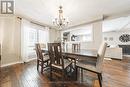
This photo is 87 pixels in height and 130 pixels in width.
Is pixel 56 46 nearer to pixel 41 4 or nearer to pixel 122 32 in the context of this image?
pixel 41 4

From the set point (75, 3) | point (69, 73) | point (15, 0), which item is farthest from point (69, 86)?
point (15, 0)

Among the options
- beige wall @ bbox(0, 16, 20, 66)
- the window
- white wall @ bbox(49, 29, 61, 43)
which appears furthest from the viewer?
white wall @ bbox(49, 29, 61, 43)

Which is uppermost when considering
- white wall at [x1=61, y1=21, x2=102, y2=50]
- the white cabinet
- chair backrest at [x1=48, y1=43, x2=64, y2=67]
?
white wall at [x1=61, y1=21, x2=102, y2=50]

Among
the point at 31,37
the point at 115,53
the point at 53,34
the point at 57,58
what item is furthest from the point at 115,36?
the point at 57,58

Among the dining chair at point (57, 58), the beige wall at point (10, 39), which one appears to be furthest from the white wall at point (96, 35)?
the beige wall at point (10, 39)

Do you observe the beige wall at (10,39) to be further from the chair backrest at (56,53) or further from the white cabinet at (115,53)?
the white cabinet at (115,53)

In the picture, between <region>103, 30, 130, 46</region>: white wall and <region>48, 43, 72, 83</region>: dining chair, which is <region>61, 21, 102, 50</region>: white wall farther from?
<region>103, 30, 130, 46</region>: white wall

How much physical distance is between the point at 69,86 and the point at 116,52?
4.18 meters

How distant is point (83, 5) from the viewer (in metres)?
3.28

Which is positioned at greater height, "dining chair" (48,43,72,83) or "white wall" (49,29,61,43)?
"white wall" (49,29,61,43)

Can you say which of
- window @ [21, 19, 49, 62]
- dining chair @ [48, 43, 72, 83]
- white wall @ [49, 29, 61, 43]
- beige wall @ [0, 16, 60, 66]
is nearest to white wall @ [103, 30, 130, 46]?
white wall @ [49, 29, 61, 43]

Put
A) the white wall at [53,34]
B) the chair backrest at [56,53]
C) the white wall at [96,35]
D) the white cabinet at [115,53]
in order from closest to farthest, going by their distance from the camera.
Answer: the chair backrest at [56,53] → the white wall at [96,35] → the white cabinet at [115,53] → the white wall at [53,34]

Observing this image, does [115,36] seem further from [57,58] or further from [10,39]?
[10,39]

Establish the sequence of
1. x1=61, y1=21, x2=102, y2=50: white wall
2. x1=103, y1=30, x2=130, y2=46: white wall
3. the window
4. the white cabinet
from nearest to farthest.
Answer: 1. the window
2. x1=61, y1=21, x2=102, y2=50: white wall
3. the white cabinet
4. x1=103, y1=30, x2=130, y2=46: white wall
